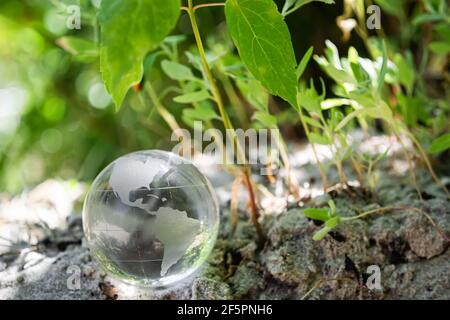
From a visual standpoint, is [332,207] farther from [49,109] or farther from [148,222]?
[49,109]

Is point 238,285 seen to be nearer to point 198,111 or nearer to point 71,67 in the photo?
point 198,111

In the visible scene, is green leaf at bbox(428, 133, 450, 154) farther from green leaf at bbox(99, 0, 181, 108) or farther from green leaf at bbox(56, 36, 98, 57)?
green leaf at bbox(56, 36, 98, 57)

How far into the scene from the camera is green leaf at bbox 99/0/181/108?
47 centimetres

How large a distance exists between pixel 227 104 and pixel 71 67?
0.69 meters

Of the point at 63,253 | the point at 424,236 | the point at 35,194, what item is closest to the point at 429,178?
the point at 424,236

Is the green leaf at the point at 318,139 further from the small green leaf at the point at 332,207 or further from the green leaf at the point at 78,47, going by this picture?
the green leaf at the point at 78,47

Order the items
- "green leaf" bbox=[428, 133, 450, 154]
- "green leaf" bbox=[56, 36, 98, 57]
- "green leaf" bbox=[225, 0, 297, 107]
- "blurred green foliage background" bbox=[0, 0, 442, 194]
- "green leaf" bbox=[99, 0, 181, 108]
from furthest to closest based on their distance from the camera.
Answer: "blurred green foliage background" bbox=[0, 0, 442, 194], "green leaf" bbox=[56, 36, 98, 57], "green leaf" bbox=[428, 133, 450, 154], "green leaf" bbox=[225, 0, 297, 107], "green leaf" bbox=[99, 0, 181, 108]

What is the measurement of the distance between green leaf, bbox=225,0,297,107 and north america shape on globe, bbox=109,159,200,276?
19 centimetres

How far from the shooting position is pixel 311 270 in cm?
67

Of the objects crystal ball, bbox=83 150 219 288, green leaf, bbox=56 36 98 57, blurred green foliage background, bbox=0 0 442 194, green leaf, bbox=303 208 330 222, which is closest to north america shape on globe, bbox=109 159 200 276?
crystal ball, bbox=83 150 219 288

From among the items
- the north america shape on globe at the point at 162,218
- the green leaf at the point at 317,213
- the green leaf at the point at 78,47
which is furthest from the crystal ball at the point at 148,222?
the green leaf at the point at 78,47

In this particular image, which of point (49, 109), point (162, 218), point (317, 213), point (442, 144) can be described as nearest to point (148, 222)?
point (162, 218)

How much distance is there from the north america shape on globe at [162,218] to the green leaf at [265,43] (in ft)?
0.62

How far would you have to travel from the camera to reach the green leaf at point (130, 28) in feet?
1.54
